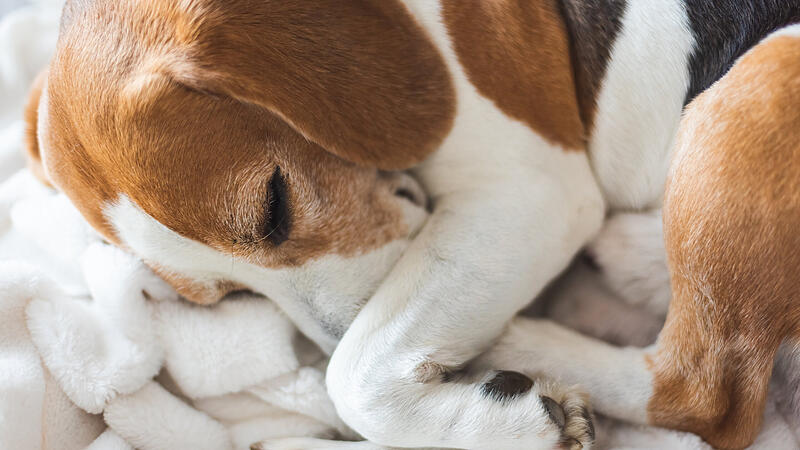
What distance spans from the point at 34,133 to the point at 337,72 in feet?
2.58

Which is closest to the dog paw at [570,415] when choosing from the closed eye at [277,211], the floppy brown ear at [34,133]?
the closed eye at [277,211]

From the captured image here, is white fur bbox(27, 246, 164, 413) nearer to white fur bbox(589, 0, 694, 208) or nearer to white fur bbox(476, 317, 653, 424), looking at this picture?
white fur bbox(476, 317, 653, 424)

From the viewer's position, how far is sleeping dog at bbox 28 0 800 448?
119cm

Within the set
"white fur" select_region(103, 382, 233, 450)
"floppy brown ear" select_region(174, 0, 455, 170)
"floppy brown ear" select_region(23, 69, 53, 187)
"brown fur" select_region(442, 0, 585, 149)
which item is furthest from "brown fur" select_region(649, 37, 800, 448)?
"floppy brown ear" select_region(23, 69, 53, 187)

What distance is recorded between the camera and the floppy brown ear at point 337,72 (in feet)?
3.83

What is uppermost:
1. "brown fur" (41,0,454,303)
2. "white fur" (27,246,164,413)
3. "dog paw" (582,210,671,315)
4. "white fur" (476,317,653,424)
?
"brown fur" (41,0,454,303)

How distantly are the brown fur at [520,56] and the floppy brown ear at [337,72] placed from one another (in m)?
0.07

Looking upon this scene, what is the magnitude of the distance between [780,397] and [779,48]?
66 cm

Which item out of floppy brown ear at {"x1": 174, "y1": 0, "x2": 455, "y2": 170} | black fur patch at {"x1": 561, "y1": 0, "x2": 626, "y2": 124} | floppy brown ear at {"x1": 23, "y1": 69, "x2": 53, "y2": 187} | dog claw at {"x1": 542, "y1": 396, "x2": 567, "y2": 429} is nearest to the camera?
floppy brown ear at {"x1": 174, "y1": 0, "x2": 455, "y2": 170}

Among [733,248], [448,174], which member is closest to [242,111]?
[448,174]

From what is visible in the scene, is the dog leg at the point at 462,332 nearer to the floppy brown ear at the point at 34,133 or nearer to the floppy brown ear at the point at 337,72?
the floppy brown ear at the point at 337,72

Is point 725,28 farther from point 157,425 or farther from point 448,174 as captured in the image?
point 157,425

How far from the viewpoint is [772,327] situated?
1247 mm

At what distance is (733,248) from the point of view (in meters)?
1.23
